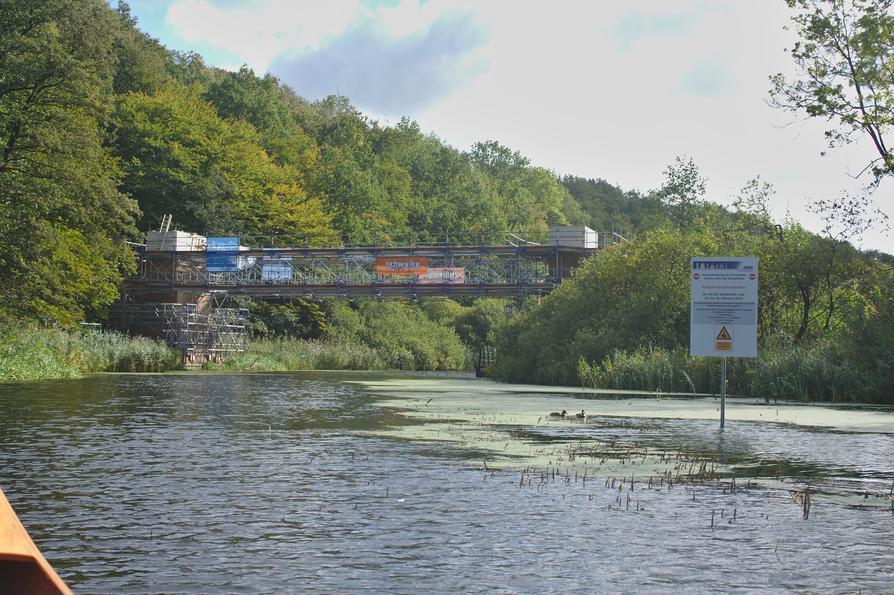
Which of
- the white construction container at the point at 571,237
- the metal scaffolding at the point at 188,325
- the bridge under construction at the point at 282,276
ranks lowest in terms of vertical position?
the metal scaffolding at the point at 188,325

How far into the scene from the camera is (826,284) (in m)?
36.8

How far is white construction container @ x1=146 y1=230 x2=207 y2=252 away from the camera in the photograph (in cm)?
6938

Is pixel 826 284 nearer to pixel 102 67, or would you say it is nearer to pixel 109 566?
pixel 102 67

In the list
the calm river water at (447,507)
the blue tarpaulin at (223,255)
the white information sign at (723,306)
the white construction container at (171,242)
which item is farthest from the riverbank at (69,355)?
the white information sign at (723,306)

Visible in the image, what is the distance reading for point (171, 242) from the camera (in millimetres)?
69312

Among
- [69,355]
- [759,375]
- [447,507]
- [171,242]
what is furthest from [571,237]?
[447,507]

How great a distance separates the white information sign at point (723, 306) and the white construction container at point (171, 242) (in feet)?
183

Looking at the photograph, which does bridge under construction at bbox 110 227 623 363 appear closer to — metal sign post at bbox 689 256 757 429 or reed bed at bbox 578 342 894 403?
reed bed at bbox 578 342 894 403

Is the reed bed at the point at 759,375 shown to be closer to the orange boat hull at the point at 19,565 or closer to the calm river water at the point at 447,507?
the calm river water at the point at 447,507

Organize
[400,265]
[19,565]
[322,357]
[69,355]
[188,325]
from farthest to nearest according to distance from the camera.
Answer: [400,265] < [188,325] < [322,357] < [69,355] < [19,565]

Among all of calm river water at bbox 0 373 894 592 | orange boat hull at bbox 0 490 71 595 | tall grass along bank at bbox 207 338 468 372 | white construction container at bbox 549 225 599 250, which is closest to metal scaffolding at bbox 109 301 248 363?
tall grass along bank at bbox 207 338 468 372

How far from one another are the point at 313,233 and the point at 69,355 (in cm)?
3728

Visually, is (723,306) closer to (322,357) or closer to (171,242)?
(322,357)

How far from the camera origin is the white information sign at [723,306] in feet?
59.1
